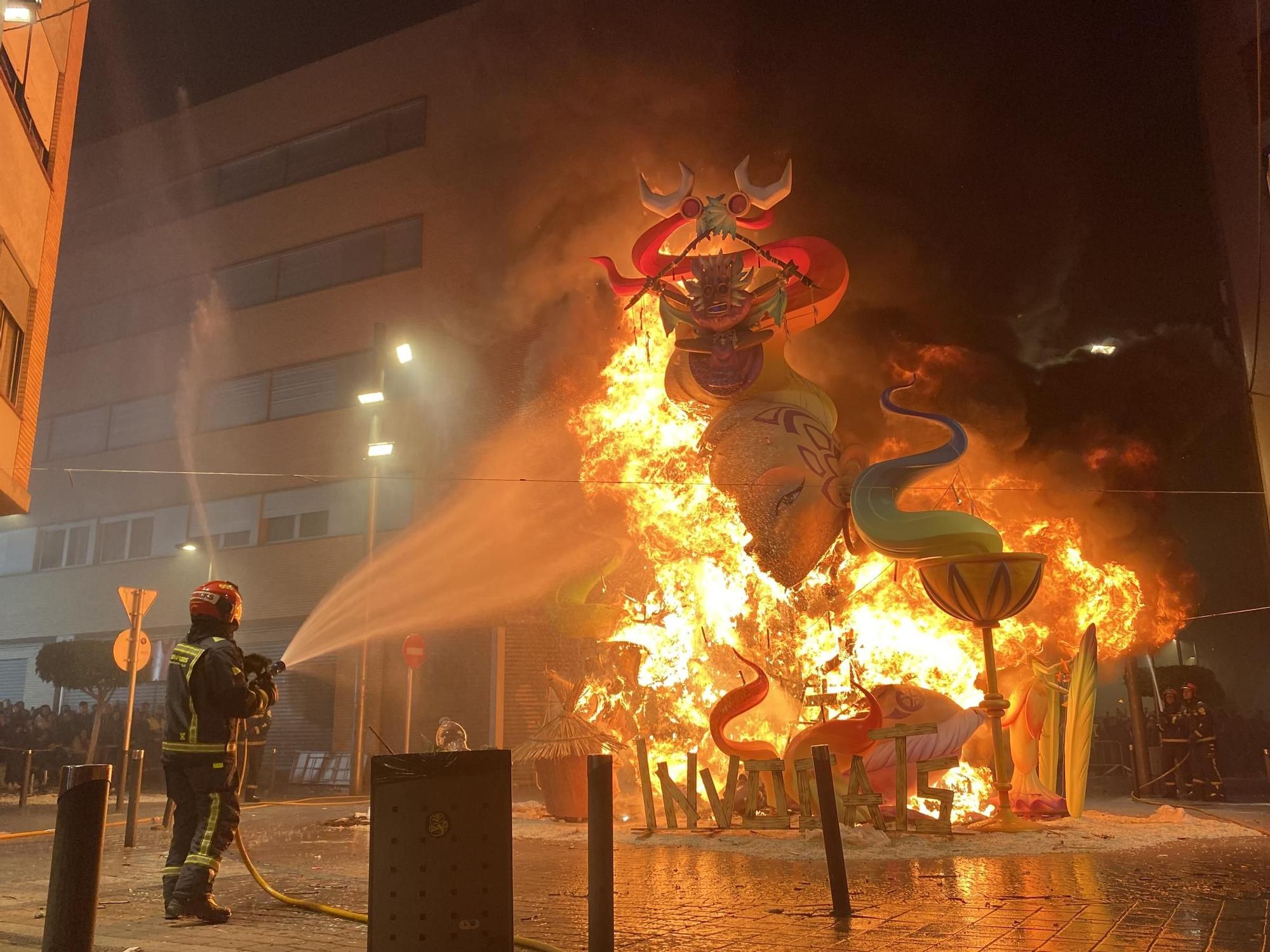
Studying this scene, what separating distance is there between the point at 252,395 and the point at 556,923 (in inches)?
891

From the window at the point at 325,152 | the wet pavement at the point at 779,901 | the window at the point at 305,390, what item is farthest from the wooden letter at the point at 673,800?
the window at the point at 325,152

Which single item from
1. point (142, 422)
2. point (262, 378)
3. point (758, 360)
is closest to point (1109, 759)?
point (758, 360)

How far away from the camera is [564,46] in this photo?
21.3 meters

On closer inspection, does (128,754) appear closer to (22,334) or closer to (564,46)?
(22,334)

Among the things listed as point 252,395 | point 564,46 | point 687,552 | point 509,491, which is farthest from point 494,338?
point 687,552

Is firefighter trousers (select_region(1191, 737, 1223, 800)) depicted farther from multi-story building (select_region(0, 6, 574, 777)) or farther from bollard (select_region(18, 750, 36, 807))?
bollard (select_region(18, 750, 36, 807))

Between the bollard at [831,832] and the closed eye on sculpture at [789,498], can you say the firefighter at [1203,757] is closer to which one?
the closed eye on sculpture at [789,498]

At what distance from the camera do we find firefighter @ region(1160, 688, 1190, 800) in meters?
14.9

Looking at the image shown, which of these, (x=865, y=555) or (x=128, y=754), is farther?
(x=865, y=555)

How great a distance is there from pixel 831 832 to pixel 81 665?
847 inches

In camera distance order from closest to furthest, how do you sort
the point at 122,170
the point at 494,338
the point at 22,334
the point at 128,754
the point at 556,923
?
the point at 556,923, the point at 128,754, the point at 22,334, the point at 494,338, the point at 122,170

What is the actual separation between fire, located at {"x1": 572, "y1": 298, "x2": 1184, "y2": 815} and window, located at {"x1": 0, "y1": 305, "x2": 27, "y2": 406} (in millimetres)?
8875

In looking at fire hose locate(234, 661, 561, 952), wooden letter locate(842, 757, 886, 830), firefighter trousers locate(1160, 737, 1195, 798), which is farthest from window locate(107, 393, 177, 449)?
firefighter trousers locate(1160, 737, 1195, 798)

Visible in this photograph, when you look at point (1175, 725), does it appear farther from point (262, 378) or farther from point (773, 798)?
point (262, 378)
